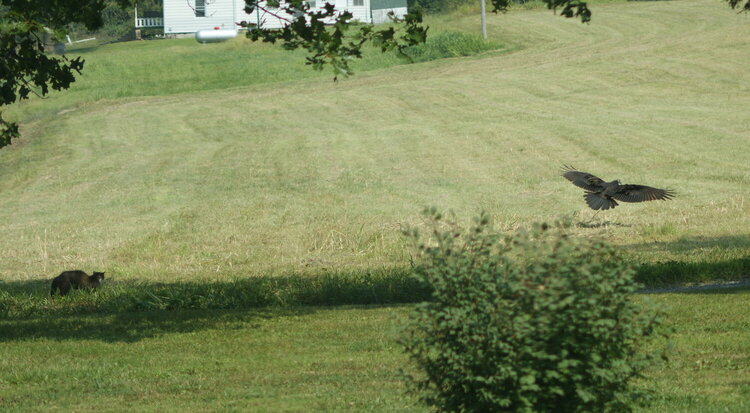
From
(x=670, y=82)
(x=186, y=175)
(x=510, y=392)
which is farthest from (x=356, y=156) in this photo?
(x=510, y=392)

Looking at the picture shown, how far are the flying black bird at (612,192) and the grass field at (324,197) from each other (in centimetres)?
56

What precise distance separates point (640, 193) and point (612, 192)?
566 millimetres

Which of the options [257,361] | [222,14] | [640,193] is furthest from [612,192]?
[222,14]

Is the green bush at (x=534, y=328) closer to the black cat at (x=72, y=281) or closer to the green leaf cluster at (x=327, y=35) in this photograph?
the green leaf cluster at (x=327, y=35)

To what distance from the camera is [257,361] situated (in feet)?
31.1

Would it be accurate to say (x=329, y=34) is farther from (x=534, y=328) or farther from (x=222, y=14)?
(x=222, y=14)

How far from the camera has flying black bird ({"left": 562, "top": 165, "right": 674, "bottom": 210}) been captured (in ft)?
56.4

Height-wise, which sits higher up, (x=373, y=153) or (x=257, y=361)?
(x=373, y=153)

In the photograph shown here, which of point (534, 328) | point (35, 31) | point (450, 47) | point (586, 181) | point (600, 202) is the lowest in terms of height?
point (600, 202)

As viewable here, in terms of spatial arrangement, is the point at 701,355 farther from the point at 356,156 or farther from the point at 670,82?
the point at 670,82

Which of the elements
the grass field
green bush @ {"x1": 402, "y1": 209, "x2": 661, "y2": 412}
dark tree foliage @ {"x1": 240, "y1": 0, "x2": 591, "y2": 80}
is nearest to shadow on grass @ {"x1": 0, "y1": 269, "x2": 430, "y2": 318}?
the grass field

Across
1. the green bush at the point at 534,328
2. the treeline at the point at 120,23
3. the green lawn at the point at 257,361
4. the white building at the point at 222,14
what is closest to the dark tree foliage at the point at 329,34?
the green lawn at the point at 257,361

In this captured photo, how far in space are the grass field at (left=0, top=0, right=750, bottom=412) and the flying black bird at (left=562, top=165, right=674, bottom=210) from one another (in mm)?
561

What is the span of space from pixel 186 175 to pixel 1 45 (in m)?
18.0
